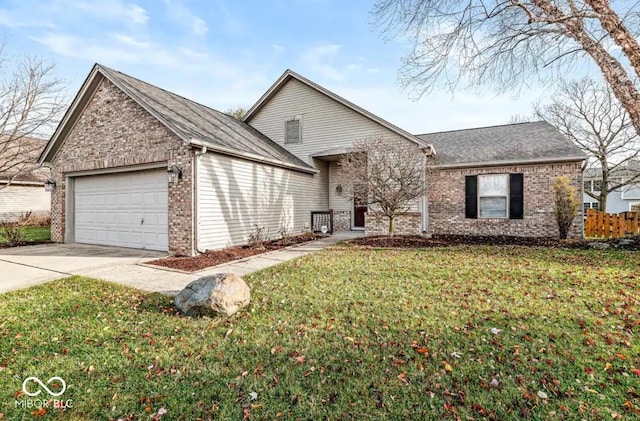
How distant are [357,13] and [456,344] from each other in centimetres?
949

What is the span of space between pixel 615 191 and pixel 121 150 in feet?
102

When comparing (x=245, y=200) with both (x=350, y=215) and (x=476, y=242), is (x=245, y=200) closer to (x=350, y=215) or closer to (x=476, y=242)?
(x=350, y=215)

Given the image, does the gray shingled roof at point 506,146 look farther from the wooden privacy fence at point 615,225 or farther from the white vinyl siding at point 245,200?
the white vinyl siding at point 245,200

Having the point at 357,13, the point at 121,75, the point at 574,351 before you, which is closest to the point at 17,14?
the point at 121,75

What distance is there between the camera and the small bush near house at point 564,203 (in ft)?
34.8

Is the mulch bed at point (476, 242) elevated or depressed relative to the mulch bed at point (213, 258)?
elevated

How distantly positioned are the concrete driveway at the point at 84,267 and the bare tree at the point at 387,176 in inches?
255

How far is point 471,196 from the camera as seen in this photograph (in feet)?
41.1

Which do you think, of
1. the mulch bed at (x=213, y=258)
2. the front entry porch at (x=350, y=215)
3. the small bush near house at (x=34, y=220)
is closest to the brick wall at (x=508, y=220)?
the front entry porch at (x=350, y=215)

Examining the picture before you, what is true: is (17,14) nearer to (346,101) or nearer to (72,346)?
(346,101)

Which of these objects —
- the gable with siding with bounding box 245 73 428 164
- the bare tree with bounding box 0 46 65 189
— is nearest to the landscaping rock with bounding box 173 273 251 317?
the gable with siding with bounding box 245 73 428 164

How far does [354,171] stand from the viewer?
11.0m

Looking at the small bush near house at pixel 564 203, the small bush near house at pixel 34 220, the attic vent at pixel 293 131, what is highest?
the attic vent at pixel 293 131

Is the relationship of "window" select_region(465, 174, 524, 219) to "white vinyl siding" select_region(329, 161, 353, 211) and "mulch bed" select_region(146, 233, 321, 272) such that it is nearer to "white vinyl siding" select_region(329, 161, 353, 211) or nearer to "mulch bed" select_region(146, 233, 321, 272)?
"white vinyl siding" select_region(329, 161, 353, 211)
